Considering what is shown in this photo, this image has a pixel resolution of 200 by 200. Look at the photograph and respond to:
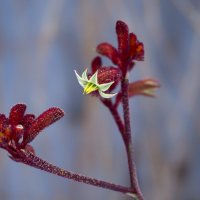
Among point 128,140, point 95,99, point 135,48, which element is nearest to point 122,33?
point 135,48

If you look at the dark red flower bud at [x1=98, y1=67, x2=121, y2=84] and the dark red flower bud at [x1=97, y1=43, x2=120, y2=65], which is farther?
the dark red flower bud at [x1=97, y1=43, x2=120, y2=65]

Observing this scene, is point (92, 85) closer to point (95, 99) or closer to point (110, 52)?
point (110, 52)

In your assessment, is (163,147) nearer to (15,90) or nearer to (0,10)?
(15,90)

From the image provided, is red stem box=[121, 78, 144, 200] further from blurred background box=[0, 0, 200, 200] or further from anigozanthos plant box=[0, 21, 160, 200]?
blurred background box=[0, 0, 200, 200]

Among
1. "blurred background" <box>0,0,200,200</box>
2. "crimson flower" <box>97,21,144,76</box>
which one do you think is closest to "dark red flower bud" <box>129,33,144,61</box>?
"crimson flower" <box>97,21,144,76</box>

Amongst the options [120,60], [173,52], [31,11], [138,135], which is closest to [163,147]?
[138,135]

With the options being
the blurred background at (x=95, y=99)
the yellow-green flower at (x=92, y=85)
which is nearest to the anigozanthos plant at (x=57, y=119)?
the yellow-green flower at (x=92, y=85)
